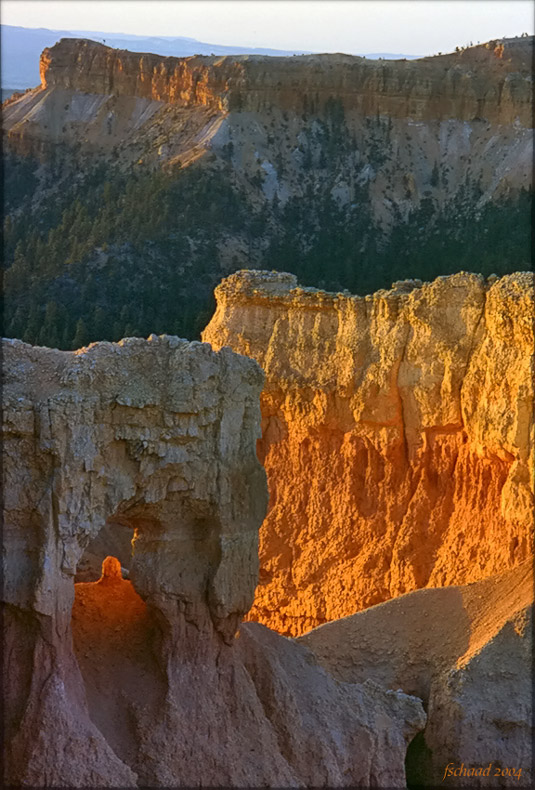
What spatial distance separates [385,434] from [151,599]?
9.02m

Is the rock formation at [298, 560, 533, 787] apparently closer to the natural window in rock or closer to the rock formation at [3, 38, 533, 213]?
the natural window in rock

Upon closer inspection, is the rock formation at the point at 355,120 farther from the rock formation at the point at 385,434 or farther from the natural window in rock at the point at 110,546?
the natural window in rock at the point at 110,546

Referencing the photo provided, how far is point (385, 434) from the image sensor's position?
75.8 feet

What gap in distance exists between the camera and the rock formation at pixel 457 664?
1780 cm

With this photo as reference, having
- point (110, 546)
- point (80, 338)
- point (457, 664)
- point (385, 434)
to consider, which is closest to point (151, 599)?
point (457, 664)

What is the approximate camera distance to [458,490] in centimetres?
A: 2233

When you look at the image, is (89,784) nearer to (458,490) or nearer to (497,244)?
(458,490)

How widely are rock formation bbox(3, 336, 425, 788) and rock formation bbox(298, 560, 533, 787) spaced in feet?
6.37

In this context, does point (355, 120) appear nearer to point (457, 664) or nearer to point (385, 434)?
point (385, 434)

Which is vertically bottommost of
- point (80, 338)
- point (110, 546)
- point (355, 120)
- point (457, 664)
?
point (457, 664)

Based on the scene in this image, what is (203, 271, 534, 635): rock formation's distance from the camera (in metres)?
20.9

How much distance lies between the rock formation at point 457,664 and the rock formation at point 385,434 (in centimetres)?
142

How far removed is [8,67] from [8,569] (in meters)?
97.3

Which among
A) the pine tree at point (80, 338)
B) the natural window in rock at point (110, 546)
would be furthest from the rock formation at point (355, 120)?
the natural window in rock at point (110, 546)
